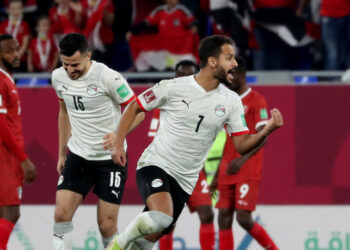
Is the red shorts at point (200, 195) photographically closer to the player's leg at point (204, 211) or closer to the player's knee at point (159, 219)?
the player's leg at point (204, 211)

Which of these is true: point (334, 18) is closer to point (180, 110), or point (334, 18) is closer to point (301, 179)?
point (301, 179)

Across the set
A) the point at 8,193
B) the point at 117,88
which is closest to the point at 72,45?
the point at 117,88

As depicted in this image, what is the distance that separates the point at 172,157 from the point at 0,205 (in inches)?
73.9

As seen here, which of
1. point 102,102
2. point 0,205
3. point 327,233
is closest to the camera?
point 102,102

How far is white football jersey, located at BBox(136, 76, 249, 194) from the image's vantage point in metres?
7.29

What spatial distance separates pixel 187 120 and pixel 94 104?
92 cm

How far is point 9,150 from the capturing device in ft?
27.7

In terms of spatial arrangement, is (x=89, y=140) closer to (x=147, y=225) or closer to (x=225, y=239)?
(x=147, y=225)

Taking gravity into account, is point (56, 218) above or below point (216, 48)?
below

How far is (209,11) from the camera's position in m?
11.9

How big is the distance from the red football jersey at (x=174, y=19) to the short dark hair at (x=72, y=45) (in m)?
4.12

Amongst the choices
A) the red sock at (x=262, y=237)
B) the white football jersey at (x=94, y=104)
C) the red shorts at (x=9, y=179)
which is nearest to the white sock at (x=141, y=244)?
the white football jersey at (x=94, y=104)

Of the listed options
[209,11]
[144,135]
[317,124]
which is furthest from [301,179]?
[209,11]

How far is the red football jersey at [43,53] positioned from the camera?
481 inches
